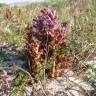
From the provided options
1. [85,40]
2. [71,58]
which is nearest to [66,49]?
[71,58]

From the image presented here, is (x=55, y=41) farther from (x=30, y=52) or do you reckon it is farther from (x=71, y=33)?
(x=71, y=33)

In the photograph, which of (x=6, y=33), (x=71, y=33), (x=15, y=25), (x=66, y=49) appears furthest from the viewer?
(x=15, y=25)

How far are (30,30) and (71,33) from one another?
3.73 ft

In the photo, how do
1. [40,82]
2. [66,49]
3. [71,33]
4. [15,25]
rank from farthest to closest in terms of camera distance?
1. [15,25]
2. [71,33]
3. [66,49]
4. [40,82]

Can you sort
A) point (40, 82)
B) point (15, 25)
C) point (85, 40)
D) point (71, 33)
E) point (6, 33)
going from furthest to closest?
1. point (15, 25)
2. point (6, 33)
3. point (71, 33)
4. point (85, 40)
5. point (40, 82)

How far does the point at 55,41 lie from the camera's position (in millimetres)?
3504

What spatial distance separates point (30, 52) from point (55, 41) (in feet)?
0.88

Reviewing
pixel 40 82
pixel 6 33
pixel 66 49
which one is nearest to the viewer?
pixel 40 82

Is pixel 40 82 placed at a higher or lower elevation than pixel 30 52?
lower

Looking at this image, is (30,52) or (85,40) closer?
(30,52)

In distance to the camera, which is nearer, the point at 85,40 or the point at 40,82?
the point at 40,82

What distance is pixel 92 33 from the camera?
189 inches

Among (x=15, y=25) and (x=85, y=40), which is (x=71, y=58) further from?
(x=15, y=25)

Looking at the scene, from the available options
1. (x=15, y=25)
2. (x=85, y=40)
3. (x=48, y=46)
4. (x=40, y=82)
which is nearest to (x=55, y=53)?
(x=48, y=46)
